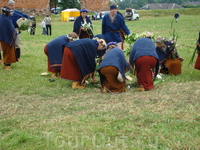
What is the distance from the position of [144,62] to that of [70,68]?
1.78m

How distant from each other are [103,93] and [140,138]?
283cm

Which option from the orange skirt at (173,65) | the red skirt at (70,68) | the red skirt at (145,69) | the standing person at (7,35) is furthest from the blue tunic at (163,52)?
the standing person at (7,35)

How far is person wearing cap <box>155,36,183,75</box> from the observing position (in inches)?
339

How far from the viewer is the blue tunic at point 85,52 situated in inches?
285

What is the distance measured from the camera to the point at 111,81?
22.6 feet

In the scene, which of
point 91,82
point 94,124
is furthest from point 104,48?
point 94,124

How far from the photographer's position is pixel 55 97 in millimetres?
6746

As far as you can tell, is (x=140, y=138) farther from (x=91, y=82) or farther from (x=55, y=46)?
(x=55, y=46)

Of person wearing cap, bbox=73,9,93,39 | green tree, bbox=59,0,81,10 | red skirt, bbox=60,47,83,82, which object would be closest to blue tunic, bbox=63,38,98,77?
red skirt, bbox=60,47,83,82

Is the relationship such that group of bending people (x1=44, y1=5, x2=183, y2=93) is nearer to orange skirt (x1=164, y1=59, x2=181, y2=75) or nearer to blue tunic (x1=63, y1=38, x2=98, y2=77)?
blue tunic (x1=63, y1=38, x2=98, y2=77)

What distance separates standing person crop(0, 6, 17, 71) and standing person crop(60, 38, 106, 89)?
9.14ft

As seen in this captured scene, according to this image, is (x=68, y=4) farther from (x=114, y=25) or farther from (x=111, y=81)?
(x=111, y=81)

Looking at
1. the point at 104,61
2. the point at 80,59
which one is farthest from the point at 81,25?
the point at 104,61

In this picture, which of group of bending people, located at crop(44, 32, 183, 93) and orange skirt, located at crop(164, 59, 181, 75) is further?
orange skirt, located at crop(164, 59, 181, 75)
